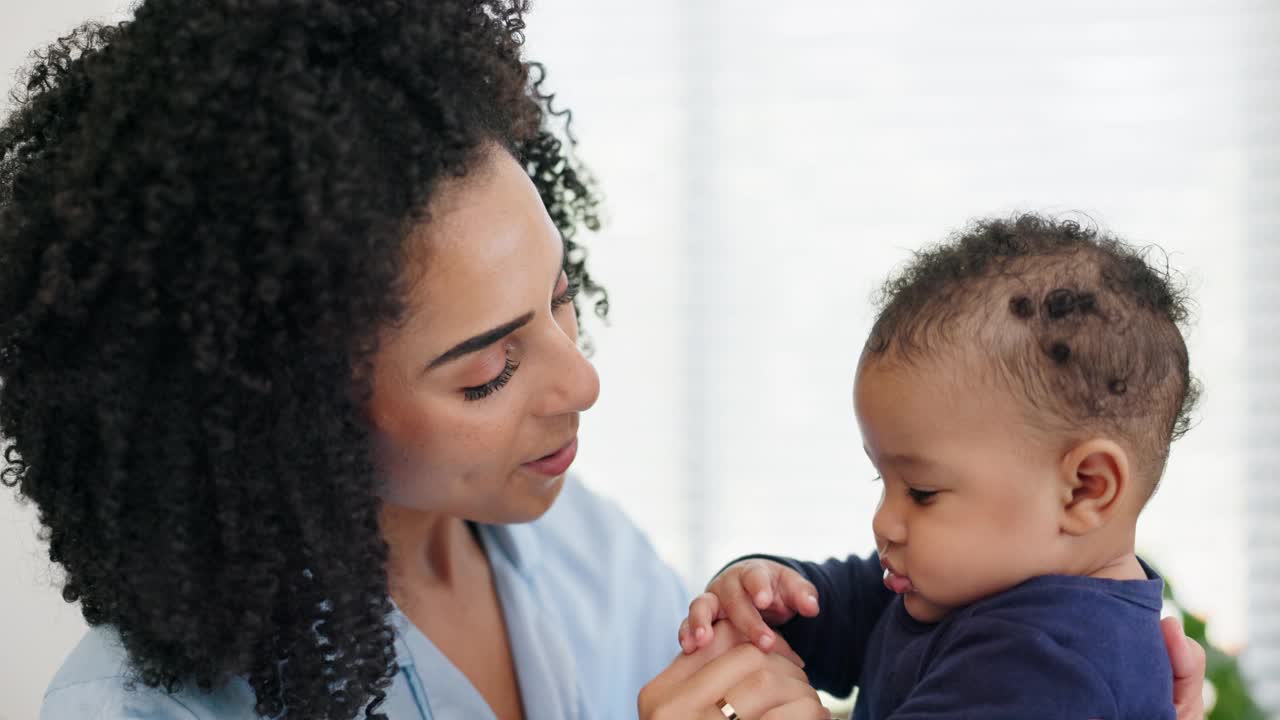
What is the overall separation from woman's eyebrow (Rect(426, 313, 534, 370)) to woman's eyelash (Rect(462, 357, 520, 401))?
5cm

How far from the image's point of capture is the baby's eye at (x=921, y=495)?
1.11 metres

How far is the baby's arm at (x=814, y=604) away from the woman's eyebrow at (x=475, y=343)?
410 mm

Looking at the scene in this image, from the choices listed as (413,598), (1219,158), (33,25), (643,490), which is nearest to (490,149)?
(413,598)

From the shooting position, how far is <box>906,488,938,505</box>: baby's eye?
1112 mm

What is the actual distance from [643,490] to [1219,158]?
1.73m

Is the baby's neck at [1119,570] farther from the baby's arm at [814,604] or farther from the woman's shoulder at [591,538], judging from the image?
the woman's shoulder at [591,538]

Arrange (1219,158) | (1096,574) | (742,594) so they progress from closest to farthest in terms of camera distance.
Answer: (1096,574), (742,594), (1219,158)

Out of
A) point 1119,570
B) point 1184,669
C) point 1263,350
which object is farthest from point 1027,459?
point 1263,350

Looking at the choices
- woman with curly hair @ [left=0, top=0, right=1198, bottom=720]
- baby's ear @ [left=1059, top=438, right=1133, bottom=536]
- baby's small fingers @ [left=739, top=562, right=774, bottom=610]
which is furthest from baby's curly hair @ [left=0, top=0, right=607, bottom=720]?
baby's ear @ [left=1059, top=438, right=1133, bottom=536]

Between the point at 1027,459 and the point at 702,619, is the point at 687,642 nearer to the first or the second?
the point at 702,619

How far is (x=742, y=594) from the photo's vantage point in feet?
4.36

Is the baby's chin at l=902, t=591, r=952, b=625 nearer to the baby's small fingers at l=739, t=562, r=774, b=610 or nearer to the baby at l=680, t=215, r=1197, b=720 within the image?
the baby at l=680, t=215, r=1197, b=720

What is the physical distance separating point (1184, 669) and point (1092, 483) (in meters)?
0.26

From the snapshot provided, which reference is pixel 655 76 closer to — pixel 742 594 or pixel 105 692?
pixel 742 594
